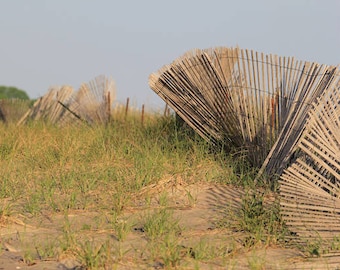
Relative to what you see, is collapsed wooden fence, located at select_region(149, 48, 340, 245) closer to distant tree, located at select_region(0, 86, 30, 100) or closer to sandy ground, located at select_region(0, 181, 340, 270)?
sandy ground, located at select_region(0, 181, 340, 270)

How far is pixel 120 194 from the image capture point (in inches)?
191

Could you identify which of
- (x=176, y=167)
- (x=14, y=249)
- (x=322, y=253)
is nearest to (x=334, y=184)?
(x=322, y=253)

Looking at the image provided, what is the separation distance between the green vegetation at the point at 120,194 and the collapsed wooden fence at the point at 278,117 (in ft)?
0.68

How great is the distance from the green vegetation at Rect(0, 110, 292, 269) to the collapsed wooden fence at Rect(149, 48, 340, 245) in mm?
206

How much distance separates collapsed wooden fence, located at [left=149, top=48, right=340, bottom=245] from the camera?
4152 mm

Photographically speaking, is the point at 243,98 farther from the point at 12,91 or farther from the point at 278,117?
the point at 12,91

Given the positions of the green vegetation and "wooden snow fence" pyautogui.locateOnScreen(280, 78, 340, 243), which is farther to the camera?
"wooden snow fence" pyautogui.locateOnScreen(280, 78, 340, 243)

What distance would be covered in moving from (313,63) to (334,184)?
1.24 m

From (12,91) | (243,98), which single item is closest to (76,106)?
(243,98)

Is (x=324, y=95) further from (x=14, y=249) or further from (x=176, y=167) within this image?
(x=14, y=249)

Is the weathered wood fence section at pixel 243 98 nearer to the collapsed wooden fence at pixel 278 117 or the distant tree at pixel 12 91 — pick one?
the collapsed wooden fence at pixel 278 117

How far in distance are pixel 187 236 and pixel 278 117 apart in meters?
1.87

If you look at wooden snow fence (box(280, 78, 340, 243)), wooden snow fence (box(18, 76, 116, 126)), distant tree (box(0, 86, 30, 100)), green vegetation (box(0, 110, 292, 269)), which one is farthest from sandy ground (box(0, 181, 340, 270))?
distant tree (box(0, 86, 30, 100))

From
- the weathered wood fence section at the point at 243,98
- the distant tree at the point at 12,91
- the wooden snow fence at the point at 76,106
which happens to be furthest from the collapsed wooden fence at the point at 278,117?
the distant tree at the point at 12,91
